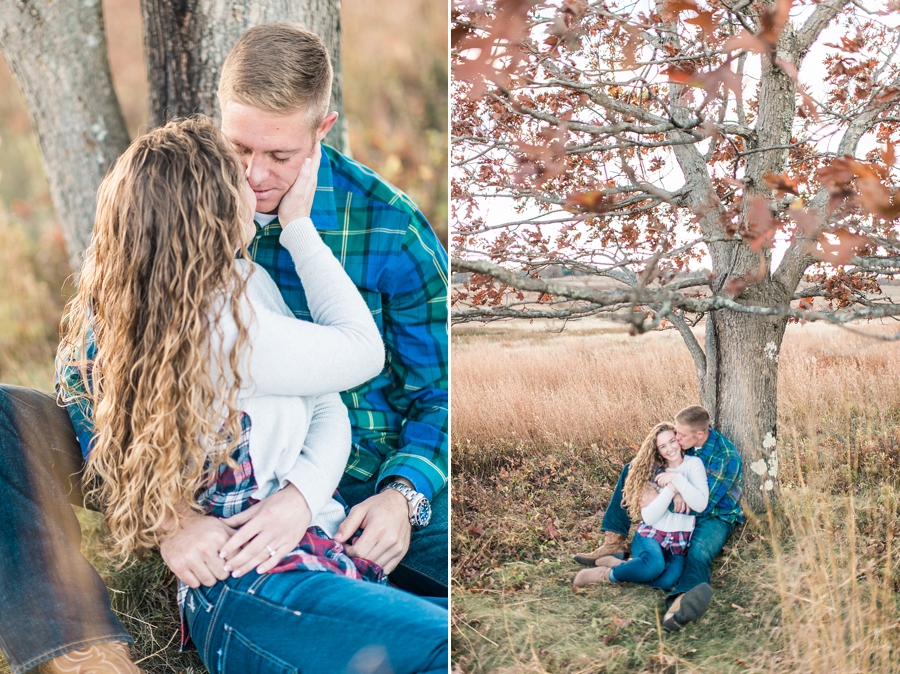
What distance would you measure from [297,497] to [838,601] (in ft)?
4.79

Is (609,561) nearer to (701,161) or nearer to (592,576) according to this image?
(592,576)

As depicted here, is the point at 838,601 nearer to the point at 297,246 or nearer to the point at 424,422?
the point at 424,422

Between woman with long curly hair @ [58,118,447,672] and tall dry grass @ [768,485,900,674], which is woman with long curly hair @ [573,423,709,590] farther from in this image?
woman with long curly hair @ [58,118,447,672]

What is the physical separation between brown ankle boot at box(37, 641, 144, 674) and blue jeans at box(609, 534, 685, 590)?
1287 mm

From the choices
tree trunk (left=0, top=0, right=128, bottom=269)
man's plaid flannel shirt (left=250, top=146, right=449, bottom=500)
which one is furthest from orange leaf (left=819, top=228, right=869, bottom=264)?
tree trunk (left=0, top=0, right=128, bottom=269)

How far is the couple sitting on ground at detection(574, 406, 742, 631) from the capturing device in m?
1.73

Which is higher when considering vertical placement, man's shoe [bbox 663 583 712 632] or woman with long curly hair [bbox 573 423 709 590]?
woman with long curly hair [bbox 573 423 709 590]

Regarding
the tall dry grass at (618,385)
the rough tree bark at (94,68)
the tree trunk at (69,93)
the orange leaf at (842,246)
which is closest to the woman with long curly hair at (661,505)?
the tall dry grass at (618,385)

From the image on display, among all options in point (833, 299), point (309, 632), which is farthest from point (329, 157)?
point (833, 299)

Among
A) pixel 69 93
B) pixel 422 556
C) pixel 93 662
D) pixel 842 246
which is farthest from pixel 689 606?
pixel 69 93

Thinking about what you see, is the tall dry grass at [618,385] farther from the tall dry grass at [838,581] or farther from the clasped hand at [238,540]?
the clasped hand at [238,540]

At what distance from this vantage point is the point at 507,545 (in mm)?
1990

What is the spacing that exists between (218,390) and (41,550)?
1.93 ft

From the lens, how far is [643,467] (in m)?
1.81
